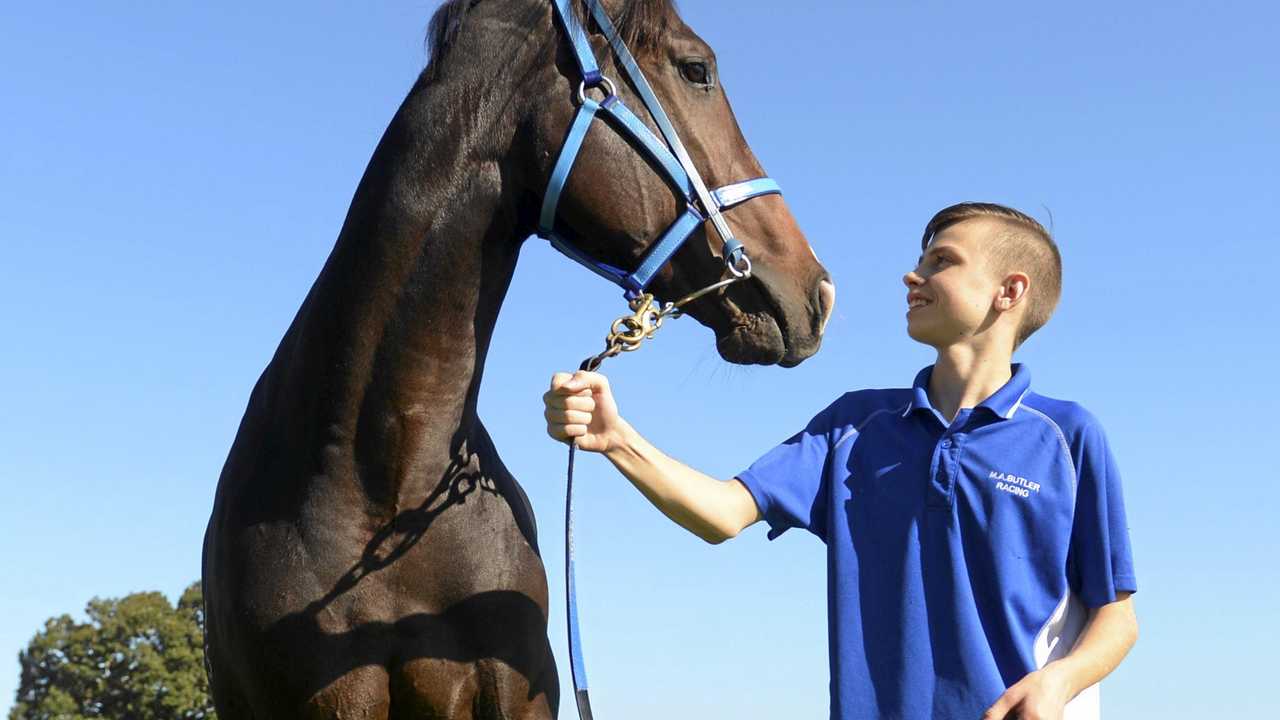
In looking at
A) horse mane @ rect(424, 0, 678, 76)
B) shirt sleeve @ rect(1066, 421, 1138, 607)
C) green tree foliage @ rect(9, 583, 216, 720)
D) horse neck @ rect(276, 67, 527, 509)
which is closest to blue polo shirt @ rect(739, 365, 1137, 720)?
shirt sleeve @ rect(1066, 421, 1138, 607)

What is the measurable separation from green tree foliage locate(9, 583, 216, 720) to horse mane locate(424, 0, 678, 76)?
133 ft

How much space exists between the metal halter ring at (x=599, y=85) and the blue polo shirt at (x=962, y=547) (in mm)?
1136

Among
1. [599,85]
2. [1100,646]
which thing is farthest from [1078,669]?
[599,85]

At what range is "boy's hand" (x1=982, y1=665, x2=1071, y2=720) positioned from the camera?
2.53 metres

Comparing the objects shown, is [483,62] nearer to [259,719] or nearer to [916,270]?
[916,270]

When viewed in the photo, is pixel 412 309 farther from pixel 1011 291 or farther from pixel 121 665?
pixel 121 665

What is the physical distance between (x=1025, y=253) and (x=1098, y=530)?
769mm

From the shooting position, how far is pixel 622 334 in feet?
10.8

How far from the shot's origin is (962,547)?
289cm

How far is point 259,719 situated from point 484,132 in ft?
5.66

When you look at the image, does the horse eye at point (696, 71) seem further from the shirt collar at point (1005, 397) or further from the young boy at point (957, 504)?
the shirt collar at point (1005, 397)

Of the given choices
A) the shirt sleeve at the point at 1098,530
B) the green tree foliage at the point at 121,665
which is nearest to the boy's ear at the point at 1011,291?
the shirt sleeve at the point at 1098,530

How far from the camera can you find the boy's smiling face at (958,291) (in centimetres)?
310

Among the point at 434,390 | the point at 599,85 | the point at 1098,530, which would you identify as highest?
the point at 599,85
